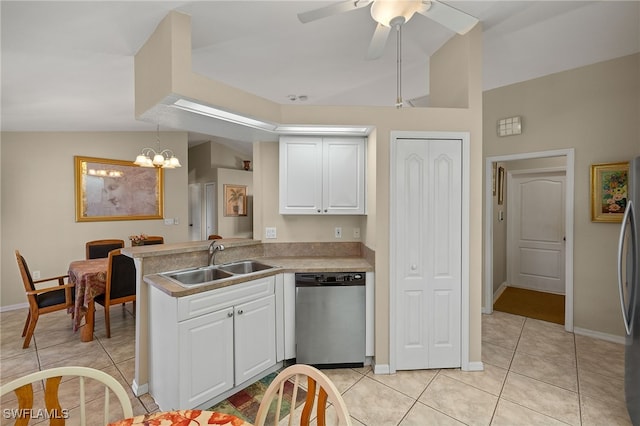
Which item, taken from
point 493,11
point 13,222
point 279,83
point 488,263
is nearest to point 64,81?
point 279,83

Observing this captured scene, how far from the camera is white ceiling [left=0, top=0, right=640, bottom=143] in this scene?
2043mm

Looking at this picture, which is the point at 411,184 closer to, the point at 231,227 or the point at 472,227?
the point at 472,227

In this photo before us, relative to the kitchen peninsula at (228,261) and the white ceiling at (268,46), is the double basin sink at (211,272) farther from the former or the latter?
the white ceiling at (268,46)

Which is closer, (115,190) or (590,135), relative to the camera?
(590,135)

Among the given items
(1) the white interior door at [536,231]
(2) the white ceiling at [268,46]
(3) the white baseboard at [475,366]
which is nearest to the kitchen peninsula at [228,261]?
(3) the white baseboard at [475,366]

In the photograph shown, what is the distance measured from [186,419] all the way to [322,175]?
218 centimetres

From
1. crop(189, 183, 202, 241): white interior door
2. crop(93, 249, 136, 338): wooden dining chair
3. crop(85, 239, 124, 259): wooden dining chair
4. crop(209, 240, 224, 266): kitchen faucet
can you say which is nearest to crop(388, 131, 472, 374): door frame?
crop(209, 240, 224, 266): kitchen faucet

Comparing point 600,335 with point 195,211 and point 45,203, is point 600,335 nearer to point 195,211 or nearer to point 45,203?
point 45,203

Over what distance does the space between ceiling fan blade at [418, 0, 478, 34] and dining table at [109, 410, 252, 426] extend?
1951 mm

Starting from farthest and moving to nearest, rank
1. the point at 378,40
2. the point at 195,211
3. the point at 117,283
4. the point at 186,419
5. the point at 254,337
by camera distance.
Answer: the point at 195,211 < the point at 117,283 < the point at 254,337 < the point at 378,40 < the point at 186,419

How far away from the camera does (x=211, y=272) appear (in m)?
2.65

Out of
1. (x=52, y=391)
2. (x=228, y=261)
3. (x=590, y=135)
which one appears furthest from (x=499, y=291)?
(x=52, y=391)

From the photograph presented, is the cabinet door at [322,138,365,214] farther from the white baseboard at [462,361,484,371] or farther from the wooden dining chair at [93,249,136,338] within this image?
the wooden dining chair at [93,249,136,338]

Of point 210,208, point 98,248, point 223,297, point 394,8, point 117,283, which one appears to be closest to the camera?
point 394,8
